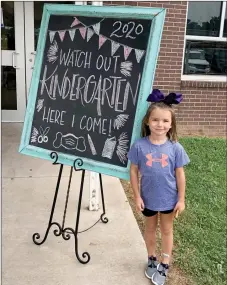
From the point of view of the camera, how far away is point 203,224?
11.3ft

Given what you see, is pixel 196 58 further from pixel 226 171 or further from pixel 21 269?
pixel 21 269

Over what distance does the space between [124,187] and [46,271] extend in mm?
1711

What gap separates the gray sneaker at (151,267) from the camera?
2659 mm

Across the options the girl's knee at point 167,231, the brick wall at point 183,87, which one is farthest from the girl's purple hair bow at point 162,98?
the brick wall at point 183,87

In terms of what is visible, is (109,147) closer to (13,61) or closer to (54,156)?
(54,156)

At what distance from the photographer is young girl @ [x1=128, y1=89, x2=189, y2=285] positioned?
2279mm

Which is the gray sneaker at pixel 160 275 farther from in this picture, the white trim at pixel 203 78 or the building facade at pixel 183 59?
the white trim at pixel 203 78

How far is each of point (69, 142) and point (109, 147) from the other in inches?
11.9

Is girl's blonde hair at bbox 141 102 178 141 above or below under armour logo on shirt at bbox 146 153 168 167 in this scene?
above

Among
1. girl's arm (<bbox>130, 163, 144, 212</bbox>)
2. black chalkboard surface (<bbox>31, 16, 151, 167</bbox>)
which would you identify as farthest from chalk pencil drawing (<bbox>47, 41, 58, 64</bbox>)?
girl's arm (<bbox>130, 163, 144, 212</bbox>)

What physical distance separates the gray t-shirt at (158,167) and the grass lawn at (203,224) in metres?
0.71

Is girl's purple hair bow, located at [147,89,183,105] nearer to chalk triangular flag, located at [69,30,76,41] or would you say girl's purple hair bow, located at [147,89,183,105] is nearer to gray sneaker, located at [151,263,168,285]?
chalk triangular flag, located at [69,30,76,41]

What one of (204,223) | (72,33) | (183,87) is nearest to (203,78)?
(183,87)

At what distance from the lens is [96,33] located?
2541 millimetres
